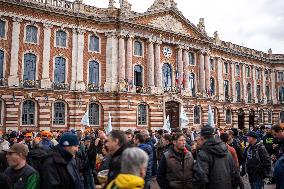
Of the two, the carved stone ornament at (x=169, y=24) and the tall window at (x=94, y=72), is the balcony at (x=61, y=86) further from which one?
the carved stone ornament at (x=169, y=24)

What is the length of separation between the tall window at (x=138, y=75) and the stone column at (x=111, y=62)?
7.97 ft

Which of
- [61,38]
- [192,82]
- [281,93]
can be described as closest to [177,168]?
[61,38]

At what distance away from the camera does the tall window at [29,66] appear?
92.9ft

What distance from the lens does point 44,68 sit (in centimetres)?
2895

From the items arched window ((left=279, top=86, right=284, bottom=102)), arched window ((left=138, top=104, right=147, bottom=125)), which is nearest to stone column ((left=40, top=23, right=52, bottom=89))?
arched window ((left=138, top=104, right=147, bottom=125))

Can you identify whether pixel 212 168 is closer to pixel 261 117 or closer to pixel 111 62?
pixel 111 62

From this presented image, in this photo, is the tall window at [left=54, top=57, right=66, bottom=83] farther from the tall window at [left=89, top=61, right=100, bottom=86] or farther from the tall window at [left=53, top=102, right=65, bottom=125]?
the tall window at [left=89, top=61, right=100, bottom=86]

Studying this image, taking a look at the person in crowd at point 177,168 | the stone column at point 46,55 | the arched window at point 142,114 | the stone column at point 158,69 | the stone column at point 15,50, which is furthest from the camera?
the stone column at point 158,69

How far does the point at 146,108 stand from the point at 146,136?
75.6ft

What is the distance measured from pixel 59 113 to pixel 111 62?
6.93 m

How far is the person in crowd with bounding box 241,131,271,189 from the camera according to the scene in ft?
27.7

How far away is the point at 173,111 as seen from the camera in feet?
113

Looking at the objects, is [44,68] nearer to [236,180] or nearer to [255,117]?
[236,180]

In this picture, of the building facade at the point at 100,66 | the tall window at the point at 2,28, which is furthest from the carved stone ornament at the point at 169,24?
the tall window at the point at 2,28
